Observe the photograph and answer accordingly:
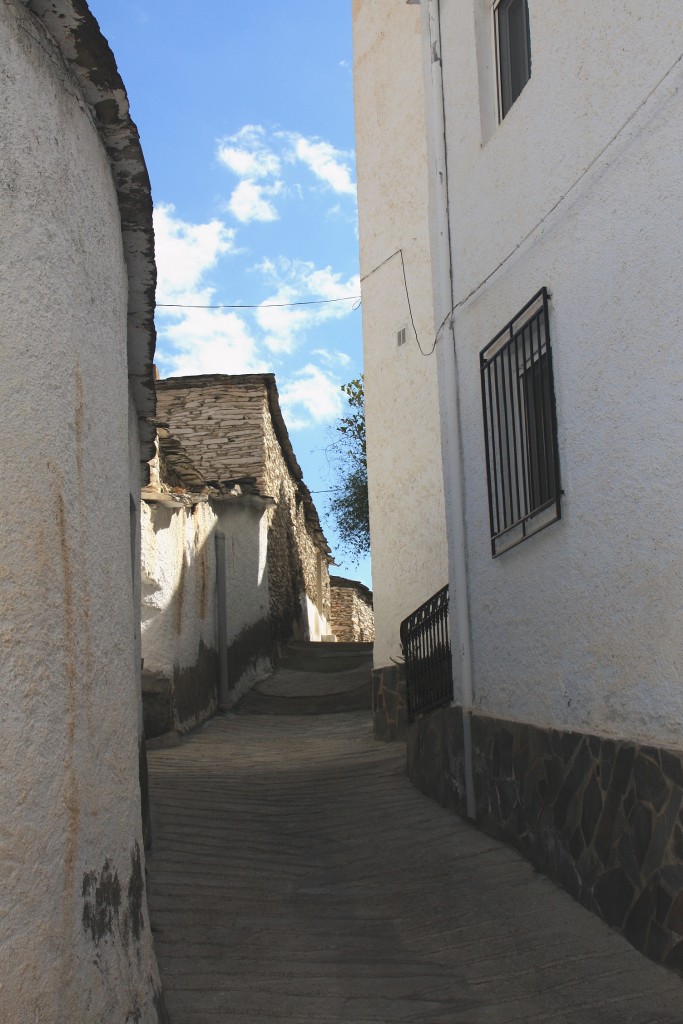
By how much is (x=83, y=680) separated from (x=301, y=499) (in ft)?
69.2

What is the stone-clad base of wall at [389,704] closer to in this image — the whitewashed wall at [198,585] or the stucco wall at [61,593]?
the whitewashed wall at [198,585]

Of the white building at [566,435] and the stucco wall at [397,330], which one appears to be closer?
the white building at [566,435]

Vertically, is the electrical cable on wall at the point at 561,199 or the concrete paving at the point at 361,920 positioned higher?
the electrical cable on wall at the point at 561,199

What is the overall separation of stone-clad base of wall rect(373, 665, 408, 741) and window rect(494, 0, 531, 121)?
6.38 m

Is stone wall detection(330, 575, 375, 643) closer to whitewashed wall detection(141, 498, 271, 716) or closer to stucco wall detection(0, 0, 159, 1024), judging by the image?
whitewashed wall detection(141, 498, 271, 716)

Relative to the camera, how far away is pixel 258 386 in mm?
19859

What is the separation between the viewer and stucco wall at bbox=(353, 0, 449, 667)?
42.8 ft

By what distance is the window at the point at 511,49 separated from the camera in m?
8.32

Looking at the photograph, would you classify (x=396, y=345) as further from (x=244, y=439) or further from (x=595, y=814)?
(x=595, y=814)

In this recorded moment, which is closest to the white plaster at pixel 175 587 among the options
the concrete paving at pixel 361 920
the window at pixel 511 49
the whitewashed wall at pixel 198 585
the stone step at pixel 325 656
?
the whitewashed wall at pixel 198 585

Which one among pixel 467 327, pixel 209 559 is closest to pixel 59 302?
pixel 467 327

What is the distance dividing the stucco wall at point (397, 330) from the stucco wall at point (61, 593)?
774 cm

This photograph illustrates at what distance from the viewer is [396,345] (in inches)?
540

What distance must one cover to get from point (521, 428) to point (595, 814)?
8.16ft
